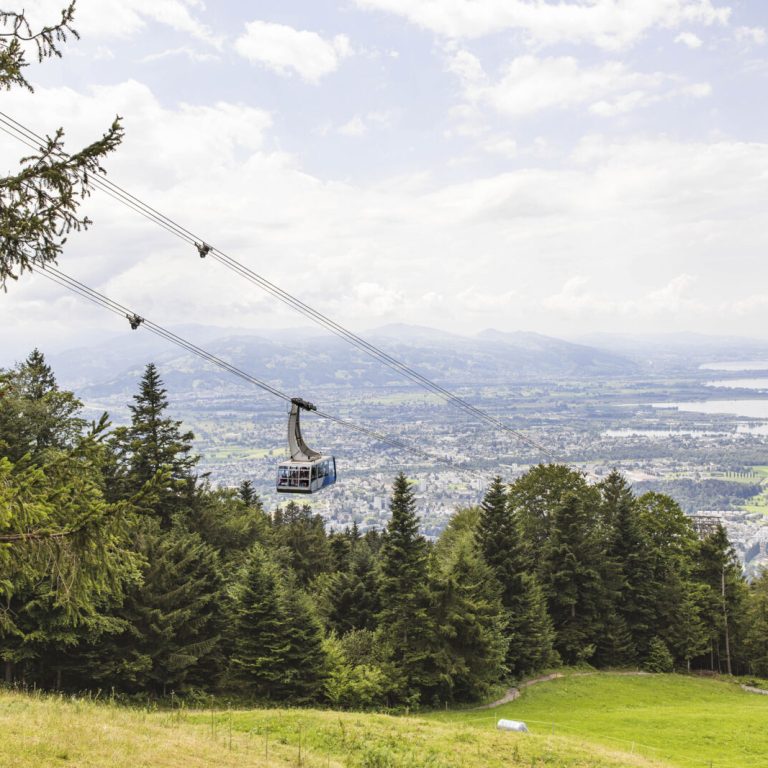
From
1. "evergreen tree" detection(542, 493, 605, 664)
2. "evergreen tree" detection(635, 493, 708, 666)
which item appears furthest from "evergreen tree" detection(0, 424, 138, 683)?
"evergreen tree" detection(635, 493, 708, 666)

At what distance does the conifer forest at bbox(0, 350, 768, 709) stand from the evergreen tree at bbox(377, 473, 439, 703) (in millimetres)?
111

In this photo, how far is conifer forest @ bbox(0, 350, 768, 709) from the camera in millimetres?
14148

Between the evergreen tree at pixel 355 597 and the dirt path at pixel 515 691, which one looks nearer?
the dirt path at pixel 515 691

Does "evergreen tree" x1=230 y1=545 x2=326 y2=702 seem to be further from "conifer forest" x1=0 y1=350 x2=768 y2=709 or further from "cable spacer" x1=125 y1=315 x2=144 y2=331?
"cable spacer" x1=125 y1=315 x2=144 y2=331

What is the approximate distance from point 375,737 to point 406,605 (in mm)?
14243

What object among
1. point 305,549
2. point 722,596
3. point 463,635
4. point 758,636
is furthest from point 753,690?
point 305,549

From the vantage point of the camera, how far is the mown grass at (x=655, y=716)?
2279 centimetres

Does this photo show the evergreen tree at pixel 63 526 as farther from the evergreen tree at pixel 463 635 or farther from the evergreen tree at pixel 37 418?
the evergreen tree at pixel 463 635

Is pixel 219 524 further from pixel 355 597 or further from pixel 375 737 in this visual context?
pixel 375 737

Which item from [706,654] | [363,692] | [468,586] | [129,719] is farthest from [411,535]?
[706,654]

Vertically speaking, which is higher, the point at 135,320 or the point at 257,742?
the point at 135,320

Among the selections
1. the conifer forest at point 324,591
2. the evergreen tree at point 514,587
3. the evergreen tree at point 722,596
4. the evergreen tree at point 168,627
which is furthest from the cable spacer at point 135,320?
the evergreen tree at point 722,596

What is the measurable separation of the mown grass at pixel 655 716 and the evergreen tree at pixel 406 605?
8.81ft

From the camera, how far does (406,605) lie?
32.9 m
